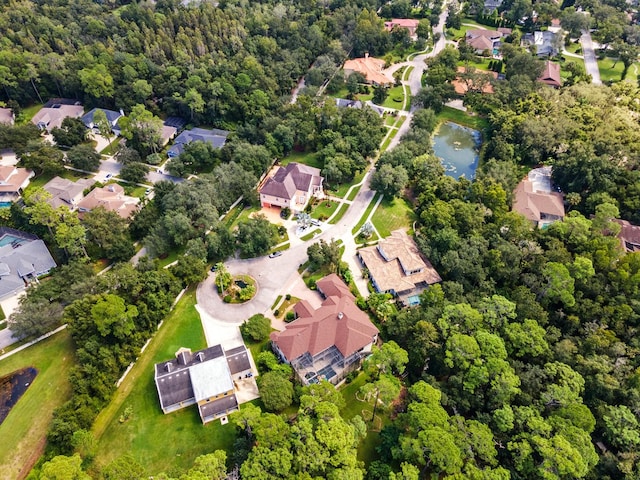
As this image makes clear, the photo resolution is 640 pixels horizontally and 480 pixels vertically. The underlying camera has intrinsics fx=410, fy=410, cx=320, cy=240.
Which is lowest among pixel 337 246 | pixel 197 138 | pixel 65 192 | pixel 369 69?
pixel 337 246

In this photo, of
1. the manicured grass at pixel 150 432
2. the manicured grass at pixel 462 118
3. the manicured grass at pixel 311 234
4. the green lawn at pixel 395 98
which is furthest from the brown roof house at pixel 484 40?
the manicured grass at pixel 150 432

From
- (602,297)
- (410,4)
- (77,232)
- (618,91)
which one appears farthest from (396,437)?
(410,4)

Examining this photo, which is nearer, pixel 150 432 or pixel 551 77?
pixel 150 432

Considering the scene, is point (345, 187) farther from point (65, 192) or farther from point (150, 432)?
point (150, 432)

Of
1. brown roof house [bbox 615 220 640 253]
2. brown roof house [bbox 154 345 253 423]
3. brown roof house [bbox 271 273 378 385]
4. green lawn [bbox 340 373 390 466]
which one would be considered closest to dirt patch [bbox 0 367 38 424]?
brown roof house [bbox 154 345 253 423]

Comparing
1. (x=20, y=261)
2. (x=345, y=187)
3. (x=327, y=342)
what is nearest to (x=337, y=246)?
(x=345, y=187)

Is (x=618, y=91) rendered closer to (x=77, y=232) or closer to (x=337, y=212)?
(x=337, y=212)

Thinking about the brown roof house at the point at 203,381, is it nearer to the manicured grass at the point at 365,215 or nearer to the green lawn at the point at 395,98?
the manicured grass at the point at 365,215
